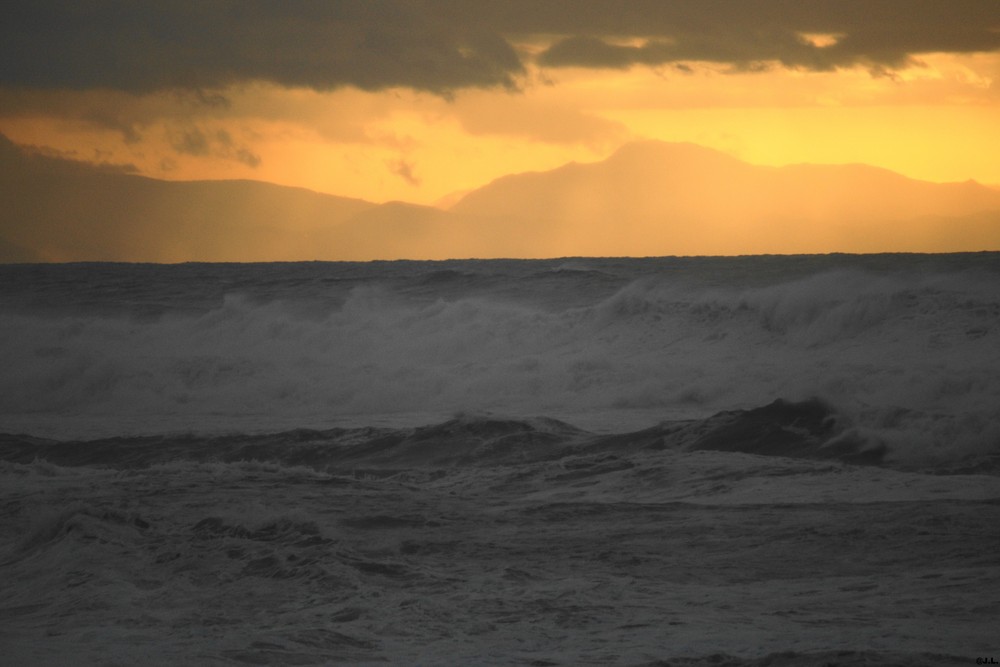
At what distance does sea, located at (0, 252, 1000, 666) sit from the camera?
6.09 meters

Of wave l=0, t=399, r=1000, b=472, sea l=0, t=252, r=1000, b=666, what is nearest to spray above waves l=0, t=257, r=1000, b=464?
sea l=0, t=252, r=1000, b=666

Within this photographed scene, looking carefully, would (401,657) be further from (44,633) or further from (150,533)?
(150,533)

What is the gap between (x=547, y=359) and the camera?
22203 millimetres

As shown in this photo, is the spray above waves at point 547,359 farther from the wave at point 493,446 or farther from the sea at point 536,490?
the wave at point 493,446

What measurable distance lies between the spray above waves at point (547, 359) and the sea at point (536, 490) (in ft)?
0.33

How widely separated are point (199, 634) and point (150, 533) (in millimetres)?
2551

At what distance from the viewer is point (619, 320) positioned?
25172 mm

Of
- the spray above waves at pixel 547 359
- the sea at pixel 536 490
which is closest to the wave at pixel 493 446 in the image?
the sea at pixel 536 490

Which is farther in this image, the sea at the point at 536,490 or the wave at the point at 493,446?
the wave at the point at 493,446

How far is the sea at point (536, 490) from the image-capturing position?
6090 millimetres

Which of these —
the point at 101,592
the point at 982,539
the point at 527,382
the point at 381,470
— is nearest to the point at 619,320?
the point at 527,382

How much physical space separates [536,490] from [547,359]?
11581 mm

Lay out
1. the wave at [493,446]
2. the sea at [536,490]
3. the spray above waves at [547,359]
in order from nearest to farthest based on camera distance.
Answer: the sea at [536,490]
the wave at [493,446]
the spray above waves at [547,359]

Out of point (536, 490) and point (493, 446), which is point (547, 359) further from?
point (536, 490)
